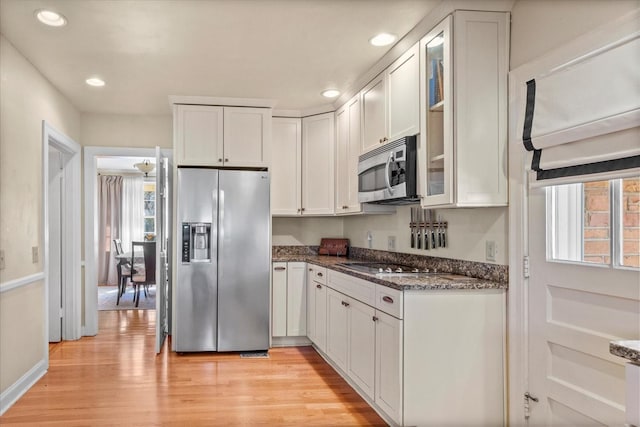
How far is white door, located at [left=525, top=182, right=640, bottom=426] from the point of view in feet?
6.16

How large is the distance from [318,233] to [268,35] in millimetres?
2601

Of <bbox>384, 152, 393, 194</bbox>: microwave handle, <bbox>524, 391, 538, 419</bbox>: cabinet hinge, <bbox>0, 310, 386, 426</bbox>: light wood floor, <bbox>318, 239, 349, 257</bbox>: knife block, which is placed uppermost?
<bbox>384, 152, 393, 194</bbox>: microwave handle

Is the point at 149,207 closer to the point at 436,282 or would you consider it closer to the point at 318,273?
the point at 318,273

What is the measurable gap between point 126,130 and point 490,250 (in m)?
4.06

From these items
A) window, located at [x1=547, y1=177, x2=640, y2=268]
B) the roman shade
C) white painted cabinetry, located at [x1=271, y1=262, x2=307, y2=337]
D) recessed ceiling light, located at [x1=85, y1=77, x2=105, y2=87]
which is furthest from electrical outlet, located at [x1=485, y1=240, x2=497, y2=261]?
recessed ceiling light, located at [x1=85, y1=77, x2=105, y2=87]

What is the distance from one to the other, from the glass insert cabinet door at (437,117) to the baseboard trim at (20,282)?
2.71m

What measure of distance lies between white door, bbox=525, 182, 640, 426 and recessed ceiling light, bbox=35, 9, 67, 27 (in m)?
2.76

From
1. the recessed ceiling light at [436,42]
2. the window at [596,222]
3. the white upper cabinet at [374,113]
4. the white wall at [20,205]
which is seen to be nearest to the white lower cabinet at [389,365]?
the window at [596,222]

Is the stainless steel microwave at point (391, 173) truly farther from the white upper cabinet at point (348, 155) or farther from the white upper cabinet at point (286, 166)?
the white upper cabinet at point (286, 166)

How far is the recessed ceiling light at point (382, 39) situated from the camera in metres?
2.96

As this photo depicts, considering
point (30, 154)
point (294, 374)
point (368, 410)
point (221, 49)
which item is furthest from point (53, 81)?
point (368, 410)

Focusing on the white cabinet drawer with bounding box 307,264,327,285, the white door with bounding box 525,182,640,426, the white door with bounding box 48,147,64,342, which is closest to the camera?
the white door with bounding box 525,182,640,426

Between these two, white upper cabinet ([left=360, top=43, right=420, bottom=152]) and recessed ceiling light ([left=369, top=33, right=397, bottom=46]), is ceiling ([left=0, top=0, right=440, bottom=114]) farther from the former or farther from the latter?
white upper cabinet ([left=360, top=43, right=420, bottom=152])

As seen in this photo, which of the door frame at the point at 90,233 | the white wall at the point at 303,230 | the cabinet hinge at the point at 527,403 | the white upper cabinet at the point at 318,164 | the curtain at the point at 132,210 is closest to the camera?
the cabinet hinge at the point at 527,403
